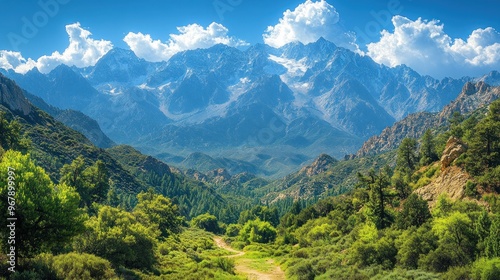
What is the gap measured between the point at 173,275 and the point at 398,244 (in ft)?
93.9

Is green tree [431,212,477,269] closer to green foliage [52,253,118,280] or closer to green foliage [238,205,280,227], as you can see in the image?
green foliage [52,253,118,280]

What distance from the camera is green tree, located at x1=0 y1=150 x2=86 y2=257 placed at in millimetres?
29295

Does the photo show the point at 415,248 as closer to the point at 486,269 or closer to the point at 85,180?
the point at 486,269

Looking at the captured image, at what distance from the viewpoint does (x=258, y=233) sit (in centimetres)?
11300

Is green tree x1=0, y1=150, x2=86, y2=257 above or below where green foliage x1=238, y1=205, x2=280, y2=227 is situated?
below

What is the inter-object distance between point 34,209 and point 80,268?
6875mm

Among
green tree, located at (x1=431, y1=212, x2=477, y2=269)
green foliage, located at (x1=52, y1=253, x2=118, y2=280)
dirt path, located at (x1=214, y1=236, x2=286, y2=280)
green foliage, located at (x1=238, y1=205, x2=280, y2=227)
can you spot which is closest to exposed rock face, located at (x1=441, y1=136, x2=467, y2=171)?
green tree, located at (x1=431, y1=212, x2=477, y2=269)

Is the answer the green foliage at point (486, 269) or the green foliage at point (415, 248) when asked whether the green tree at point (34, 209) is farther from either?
the green foliage at point (486, 269)

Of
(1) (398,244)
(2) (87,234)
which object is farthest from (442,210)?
(2) (87,234)

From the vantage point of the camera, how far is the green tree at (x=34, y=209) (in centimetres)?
2930

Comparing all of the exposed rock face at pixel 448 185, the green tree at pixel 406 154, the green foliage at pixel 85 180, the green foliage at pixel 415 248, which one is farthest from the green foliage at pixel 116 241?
the green tree at pixel 406 154

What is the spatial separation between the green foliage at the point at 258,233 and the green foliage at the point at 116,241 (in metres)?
65.5

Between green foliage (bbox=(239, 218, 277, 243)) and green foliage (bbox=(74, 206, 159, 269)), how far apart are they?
215ft

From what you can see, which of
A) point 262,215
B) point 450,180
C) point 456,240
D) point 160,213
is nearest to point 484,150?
point 450,180
